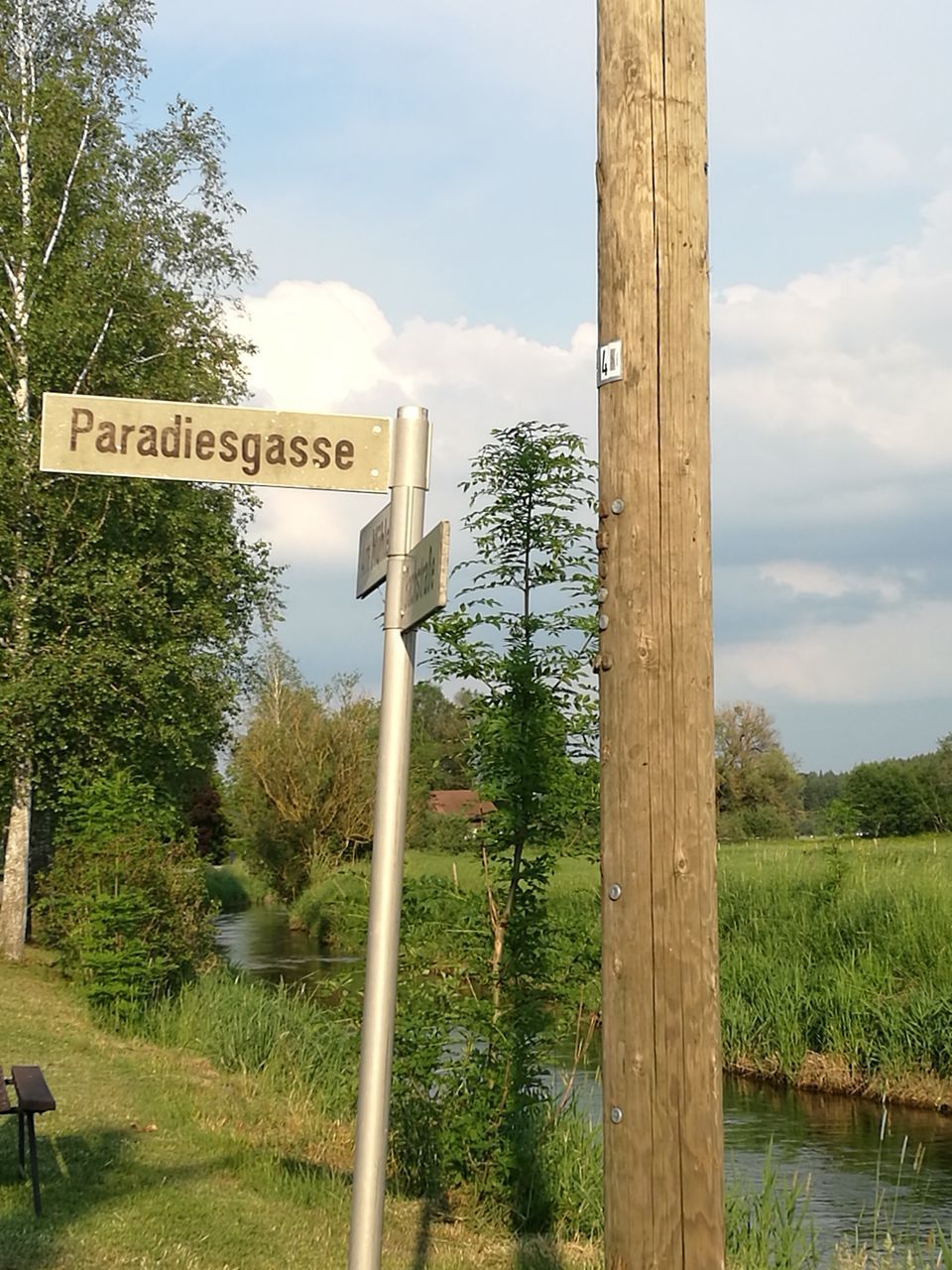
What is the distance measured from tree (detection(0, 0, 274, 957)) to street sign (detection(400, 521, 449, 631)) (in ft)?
51.4

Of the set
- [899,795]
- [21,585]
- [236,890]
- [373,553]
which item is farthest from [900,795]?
[373,553]

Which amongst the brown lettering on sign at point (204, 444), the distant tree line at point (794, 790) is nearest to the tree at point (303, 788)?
the distant tree line at point (794, 790)

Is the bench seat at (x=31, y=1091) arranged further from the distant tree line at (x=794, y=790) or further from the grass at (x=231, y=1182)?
the distant tree line at (x=794, y=790)

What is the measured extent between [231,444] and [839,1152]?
1113 centimetres

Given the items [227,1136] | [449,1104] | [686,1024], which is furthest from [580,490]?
[686,1024]

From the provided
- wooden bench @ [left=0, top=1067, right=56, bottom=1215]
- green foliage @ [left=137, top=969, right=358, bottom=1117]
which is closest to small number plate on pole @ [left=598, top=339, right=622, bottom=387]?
wooden bench @ [left=0, top=1067, right=56, bottom=1215]

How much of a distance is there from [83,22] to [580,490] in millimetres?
16739

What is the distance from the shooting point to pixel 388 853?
3.58 m

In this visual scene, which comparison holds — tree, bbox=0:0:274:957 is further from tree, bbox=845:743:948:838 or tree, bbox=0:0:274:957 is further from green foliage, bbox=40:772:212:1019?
tree, bbox=845:743:948:838

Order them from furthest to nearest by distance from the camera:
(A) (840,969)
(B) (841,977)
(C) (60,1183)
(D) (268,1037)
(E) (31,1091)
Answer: (A) (840,969) → (B) (841,977) → (D) (268,1037) → (C) (60,1183) → (E) (31,1091)

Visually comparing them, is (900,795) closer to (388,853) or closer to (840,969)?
(840,969)

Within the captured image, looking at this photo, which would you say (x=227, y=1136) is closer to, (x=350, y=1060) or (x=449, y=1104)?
(x=449, y=1104)

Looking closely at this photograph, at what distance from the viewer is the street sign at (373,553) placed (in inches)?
152

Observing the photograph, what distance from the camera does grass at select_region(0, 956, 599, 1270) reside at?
Result: 646 cm
